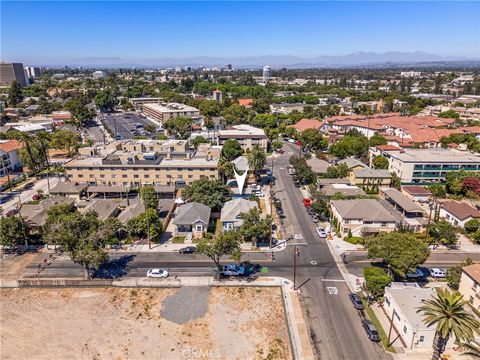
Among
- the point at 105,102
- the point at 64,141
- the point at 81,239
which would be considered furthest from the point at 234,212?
the point at 105,102

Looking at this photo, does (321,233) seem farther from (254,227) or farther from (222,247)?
(222,247)

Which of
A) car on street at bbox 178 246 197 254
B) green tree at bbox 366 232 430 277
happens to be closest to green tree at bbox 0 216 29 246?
car on street at bbox 178 246 197 254

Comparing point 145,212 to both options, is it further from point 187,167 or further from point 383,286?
point 383,286

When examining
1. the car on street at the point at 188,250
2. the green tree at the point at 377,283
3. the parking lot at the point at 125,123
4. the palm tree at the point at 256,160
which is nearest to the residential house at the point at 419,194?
the palm tree at the point at 256,160

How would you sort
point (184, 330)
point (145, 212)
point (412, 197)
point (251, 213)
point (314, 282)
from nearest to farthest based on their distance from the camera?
1. point (184, 330)
2. point (314, 282)
3. point (251, 213)
4. point (145, 212)
5. point (412, 197)

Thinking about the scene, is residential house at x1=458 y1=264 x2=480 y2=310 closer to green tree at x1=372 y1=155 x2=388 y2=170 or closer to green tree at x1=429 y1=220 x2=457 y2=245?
green tree at x1=429 y1=220 x2=457 y2=245

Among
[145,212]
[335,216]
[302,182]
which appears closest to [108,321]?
[145,212]
